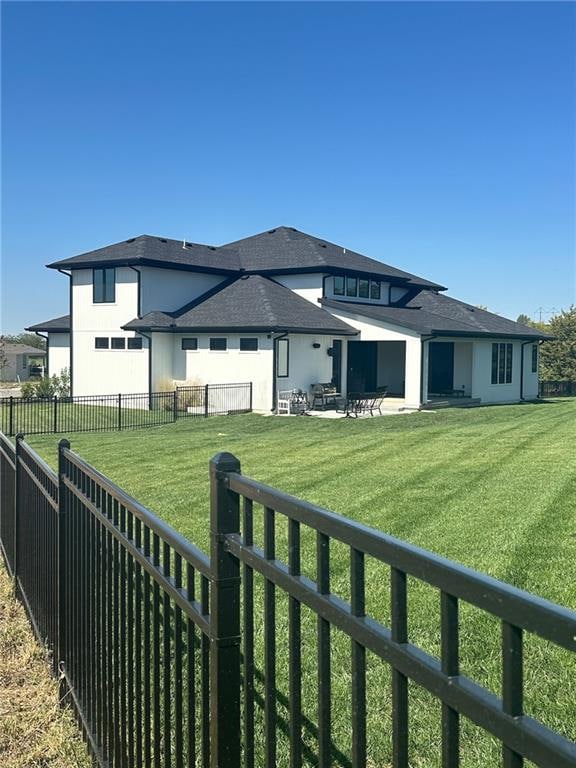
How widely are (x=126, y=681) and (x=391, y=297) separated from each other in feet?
112

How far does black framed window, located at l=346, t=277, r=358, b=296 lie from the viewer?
32713 mm

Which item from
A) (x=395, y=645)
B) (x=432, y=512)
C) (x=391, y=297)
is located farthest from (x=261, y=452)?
(x=391, y=297)

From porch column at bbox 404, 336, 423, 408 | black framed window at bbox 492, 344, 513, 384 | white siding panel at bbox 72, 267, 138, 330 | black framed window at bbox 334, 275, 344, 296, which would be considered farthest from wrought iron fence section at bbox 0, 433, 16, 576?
black framed window at bbox 492, 344, 513, 384

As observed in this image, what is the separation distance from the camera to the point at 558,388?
1598 inches

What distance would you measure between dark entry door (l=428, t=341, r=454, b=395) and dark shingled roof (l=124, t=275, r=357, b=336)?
6225 mm

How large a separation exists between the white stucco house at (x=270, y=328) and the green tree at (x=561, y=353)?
20.9ft

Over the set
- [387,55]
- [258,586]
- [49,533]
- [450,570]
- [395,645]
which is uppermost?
[387,55]

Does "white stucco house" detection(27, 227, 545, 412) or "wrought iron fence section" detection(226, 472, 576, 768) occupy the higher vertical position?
"white stucco house" detection(27, 227, 545, 412)

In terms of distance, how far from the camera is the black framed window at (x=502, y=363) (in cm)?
3269

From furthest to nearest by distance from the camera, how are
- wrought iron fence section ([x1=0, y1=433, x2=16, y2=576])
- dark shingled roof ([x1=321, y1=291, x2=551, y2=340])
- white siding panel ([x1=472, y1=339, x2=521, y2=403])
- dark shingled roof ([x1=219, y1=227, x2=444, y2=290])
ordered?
dark shingled roof ([x1=219, y1=227, x2=444, y2=290]) < white siding panel ([x1=472, y1=339, x2=521, y2=403]) < dark shingled roof ([x1=321, y1=291, x2=551, y2=340]) < wrought iron fence section ([x1=0, y1=433, x2=16, y2=576])

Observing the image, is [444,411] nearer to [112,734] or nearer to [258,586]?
[258,586]

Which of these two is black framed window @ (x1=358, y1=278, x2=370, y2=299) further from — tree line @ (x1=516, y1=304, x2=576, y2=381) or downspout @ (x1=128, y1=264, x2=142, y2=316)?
tree line @ (x1=516, y1=304, x2=576, y2=381)

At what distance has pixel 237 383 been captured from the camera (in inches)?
1053

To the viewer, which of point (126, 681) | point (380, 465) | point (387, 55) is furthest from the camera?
point (387, 55)
